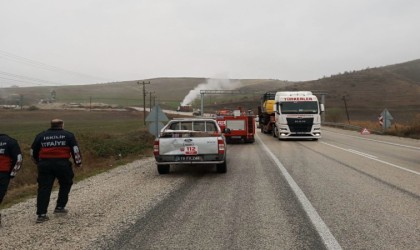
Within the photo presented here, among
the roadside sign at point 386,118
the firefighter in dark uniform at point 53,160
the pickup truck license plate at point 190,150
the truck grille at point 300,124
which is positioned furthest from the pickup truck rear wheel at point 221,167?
the roadside sign at point 386,118

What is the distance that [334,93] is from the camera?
342ft

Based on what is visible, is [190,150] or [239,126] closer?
[190,150]

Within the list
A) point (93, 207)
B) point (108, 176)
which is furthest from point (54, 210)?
point (108, 176)

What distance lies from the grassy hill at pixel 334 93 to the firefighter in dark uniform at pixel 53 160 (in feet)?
138

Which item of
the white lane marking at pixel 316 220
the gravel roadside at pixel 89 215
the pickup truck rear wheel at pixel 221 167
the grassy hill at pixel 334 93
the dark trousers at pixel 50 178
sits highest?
the grassy hill at pixel 334 93

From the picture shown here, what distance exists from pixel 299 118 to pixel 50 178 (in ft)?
67.1

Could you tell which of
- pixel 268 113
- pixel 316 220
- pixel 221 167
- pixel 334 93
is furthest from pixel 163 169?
pixel 334 93

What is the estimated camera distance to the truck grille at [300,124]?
84.9 ft

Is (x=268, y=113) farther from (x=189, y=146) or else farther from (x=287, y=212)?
(x=287, y=212)

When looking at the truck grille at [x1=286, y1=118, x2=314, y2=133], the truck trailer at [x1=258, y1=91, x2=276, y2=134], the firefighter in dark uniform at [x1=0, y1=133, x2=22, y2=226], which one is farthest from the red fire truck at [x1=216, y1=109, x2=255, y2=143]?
the firefighter in dark uniform at [x1=0, y1=133, x2=22, y2=226]

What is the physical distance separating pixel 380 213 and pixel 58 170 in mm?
5319

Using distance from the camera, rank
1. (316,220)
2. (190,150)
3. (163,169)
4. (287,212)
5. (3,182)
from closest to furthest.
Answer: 1. (316,220)
2. (3,182)
3. (287,212)
4. (190,150)
5. (163,169)

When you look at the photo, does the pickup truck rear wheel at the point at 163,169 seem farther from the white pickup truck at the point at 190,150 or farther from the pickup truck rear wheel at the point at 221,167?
the pickup truck rear wheel at the point at 221,167

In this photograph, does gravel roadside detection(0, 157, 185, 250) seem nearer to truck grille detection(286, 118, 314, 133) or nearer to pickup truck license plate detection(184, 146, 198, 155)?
pickup truck license plate detection(184, 146, 198, 155)
